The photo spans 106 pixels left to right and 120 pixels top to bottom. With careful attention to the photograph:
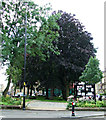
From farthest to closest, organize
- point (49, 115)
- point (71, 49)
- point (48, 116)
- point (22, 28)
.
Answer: point (71, 49) → point (22, 28) → point (49, 115) → point (48, 116)

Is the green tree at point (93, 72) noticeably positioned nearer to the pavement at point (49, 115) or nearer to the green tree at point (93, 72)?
the green tree at point (93, 72)

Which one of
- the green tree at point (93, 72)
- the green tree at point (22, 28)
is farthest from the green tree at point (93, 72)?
the green tree at point (22, 28)

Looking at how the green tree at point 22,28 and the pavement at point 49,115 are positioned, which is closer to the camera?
the pavement at point 49,115

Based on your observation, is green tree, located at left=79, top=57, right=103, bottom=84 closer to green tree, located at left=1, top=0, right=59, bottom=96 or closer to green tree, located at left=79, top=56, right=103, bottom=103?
green tree, located at left=79, top=56, right=103, bottom=103

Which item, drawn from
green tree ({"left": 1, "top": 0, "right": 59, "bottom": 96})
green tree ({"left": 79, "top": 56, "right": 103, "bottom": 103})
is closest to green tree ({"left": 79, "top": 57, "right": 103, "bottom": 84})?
green tree ({"left": 79, "top": 56, "right": 103, "bottom": 103})

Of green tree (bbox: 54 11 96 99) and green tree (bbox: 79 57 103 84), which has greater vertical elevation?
green tree (bbox: 54 11 96 99)

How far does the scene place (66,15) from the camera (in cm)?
3925

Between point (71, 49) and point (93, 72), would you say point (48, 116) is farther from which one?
point (71, 49)

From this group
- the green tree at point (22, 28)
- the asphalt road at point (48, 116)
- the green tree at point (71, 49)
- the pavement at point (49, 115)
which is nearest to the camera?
the asphalt road at point (48, 116)

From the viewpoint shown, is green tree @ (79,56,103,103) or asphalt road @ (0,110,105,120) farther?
green tree @ (79,56,103,103)

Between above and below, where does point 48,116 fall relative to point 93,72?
below

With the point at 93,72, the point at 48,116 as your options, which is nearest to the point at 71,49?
the point at 93,72

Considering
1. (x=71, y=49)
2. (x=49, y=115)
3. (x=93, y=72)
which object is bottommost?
(x=49, y=115)

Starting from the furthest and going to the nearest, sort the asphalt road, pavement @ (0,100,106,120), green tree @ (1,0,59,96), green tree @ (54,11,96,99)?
green tree @ (54,11,96,99) < green tree @ (1,0,59,96) < pavement @ (0,100,106,120) < the asphalt road
